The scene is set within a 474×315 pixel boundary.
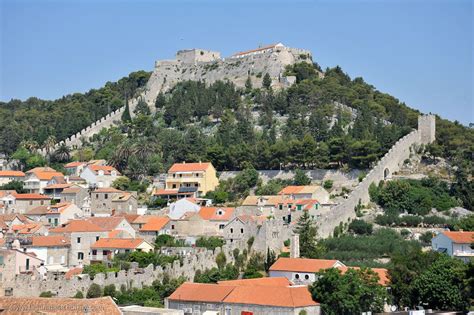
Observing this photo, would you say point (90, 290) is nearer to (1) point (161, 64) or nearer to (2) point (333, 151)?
(2) point (333, 151)

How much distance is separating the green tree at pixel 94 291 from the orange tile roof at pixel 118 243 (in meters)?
7.28

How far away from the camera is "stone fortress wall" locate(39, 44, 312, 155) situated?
81250mm

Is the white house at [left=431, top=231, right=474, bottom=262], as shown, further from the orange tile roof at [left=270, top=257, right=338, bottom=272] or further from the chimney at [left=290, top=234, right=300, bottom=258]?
the chimney at [left=290, top=234, right=300, bottom=258]

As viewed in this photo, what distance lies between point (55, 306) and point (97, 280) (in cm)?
923

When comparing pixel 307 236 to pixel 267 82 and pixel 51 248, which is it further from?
pixel 267 82

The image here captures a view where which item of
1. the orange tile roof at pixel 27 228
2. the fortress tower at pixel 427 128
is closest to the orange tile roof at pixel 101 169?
the orange tile roof at pixel 27 228

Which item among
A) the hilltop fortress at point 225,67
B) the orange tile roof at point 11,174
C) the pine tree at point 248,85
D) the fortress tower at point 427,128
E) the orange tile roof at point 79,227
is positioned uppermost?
the hilltop fortress at point 225,67

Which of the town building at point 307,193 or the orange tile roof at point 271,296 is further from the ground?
the town building at point 307,193

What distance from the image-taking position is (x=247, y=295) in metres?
35.5

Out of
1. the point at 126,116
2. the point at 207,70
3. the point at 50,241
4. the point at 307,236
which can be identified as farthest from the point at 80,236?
the point at 207,70

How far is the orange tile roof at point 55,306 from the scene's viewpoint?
27453 millimetres

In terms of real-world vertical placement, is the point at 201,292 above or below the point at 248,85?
below

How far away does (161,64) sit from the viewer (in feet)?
308

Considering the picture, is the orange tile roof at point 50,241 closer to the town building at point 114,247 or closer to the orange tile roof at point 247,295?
the town building at point 114,247
